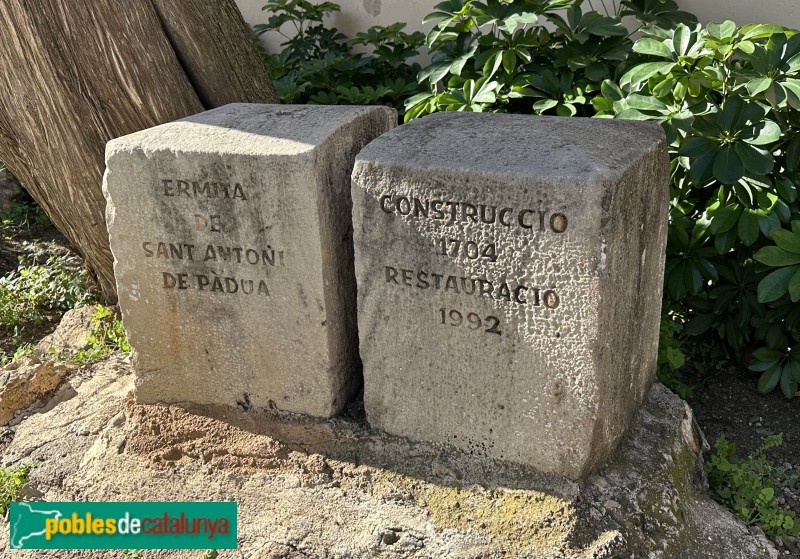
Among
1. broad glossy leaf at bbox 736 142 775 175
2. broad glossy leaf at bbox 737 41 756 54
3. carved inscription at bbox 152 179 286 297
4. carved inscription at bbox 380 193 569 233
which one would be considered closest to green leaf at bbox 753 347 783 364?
broad glossy leaf at bbox 736 142 775 175

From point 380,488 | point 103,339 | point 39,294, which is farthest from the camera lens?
point 39,294

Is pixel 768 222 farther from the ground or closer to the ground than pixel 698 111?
closer to the ground

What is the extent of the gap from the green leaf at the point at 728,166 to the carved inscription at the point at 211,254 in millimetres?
1371

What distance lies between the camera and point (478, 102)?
3.36 m

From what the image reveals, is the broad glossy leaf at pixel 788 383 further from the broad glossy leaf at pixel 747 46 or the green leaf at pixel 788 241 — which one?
the broad glossy leaf at pixel 747 46

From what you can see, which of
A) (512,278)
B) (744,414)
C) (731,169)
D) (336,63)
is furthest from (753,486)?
(336,63)

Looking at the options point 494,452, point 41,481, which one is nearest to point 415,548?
point 494,452

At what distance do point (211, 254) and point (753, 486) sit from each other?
174 centimetres

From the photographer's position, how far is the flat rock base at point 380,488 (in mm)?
2240

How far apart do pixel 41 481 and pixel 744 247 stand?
2.48 m

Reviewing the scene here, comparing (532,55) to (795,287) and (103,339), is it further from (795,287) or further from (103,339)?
(103,339)

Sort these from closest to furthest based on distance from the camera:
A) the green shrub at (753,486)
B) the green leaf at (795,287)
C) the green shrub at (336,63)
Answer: the green shrub at (753,486) < the green leaf at (795,287) < the green shrub at (336,63)

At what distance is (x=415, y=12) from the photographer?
444cm

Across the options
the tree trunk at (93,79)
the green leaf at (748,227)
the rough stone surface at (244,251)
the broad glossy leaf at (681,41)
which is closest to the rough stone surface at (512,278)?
the rough stone surface at (244,251)
